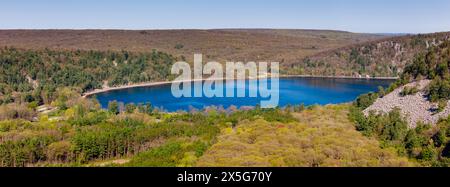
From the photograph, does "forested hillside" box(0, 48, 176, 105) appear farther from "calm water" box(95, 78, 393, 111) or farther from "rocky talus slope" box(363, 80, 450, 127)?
"rocky talus slope" box(363, 80, 450, 127)

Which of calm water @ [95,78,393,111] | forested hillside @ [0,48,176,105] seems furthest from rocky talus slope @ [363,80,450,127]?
forested hillside @ [0,48,176,105]

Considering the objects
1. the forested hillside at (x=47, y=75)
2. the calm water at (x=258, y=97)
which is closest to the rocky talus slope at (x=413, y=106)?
the calm water at (x=258, y=97)

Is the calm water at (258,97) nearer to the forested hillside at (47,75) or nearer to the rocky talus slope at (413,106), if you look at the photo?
the forested hillside at (47,75)

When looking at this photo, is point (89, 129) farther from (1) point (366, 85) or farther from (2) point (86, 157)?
(1) point (366, 85)

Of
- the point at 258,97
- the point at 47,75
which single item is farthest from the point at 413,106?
the point at 47,75
